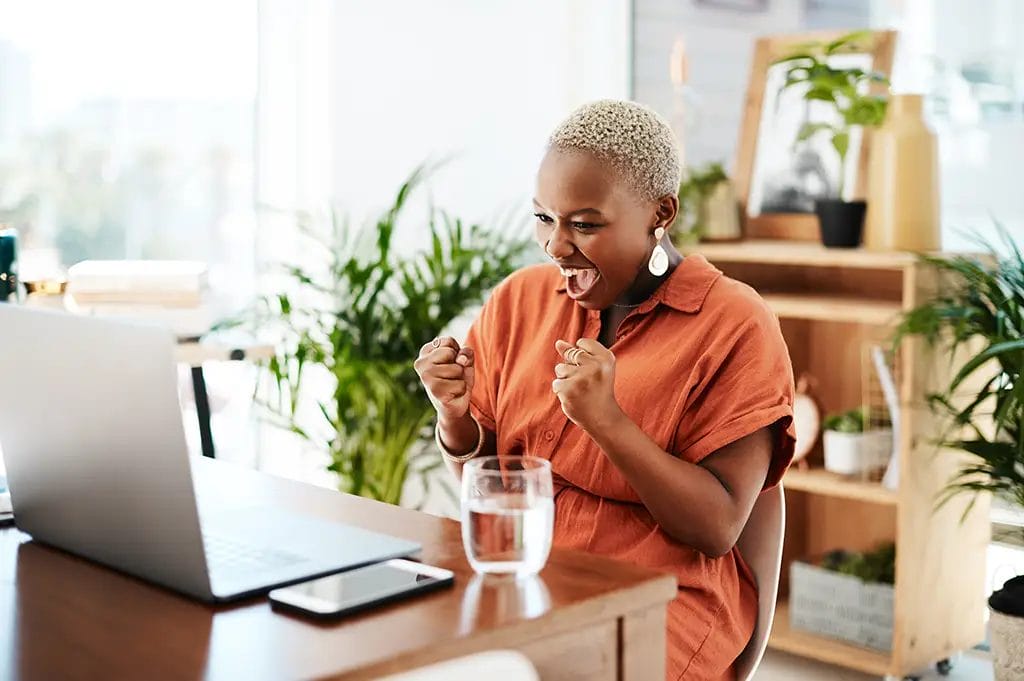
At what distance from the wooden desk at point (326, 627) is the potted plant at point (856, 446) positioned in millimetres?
2104

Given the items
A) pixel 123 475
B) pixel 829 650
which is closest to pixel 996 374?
pixel 829 650

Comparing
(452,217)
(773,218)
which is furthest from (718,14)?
(452,217)

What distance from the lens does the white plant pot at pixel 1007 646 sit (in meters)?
2.87

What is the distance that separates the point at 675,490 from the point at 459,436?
396 millimetres

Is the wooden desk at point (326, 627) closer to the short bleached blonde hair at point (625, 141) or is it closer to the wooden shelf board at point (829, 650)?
the short bleached blonde hair at point (625, 141)

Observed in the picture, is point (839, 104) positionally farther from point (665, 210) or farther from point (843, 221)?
point (665, 210)

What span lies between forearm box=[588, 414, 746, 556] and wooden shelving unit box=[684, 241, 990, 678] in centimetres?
154

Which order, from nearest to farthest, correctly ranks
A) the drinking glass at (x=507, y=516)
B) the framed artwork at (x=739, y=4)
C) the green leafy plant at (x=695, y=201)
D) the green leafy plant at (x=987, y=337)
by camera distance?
the drinking glass at (x=507, y=516) → the green leafy plant at (x=987, y=337) → the green leafy plant at (x=695, y=201) → the framed artwork at (x=739, y=4)

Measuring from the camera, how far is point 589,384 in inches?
63.6

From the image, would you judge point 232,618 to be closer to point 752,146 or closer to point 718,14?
point 752,146

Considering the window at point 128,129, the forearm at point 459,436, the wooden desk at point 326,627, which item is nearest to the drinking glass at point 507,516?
the wooden desk at point 326,627

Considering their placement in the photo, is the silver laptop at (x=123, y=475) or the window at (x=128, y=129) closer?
the silver laptop at (x=123, y=475)

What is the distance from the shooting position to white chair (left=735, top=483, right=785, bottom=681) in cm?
→ 186

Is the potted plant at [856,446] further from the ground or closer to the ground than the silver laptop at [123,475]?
closer to the ground
